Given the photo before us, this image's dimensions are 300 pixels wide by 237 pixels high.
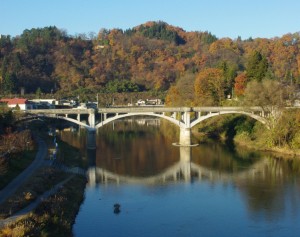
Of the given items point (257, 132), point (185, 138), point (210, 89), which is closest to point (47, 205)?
point (185, 138)

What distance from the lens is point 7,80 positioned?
82062 millimetres

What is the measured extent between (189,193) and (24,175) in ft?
32.2

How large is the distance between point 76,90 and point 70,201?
232 feet

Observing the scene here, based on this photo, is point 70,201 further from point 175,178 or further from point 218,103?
point 218,103

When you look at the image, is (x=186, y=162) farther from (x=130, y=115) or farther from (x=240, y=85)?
(x=240, y=85)

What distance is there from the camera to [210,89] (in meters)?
62.7

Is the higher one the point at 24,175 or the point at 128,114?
the point at 128,114

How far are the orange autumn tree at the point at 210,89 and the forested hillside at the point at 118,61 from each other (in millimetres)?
6978

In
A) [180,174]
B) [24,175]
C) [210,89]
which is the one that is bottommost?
[180,174]

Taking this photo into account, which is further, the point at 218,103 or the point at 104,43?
the point at 104,43

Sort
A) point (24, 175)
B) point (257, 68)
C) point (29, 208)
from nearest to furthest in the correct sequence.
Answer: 1. point (29, 208)
2. point (24, 175)
3. point (257, 68)

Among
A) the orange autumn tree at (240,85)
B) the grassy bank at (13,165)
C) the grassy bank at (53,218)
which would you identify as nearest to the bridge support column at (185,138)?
the orange autumn tree at (240,85)

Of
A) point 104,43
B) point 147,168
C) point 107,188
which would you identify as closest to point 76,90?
point 104,43

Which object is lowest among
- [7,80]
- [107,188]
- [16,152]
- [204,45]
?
[107,188]
